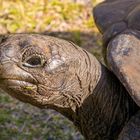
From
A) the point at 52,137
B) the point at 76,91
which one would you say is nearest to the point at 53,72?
the point at 76,91

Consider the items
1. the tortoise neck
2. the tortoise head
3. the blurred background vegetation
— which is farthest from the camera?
the blurred background vegetation

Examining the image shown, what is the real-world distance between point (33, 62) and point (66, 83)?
17cm

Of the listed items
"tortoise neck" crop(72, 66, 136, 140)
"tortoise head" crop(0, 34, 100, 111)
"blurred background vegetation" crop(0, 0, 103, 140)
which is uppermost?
"tortoise head" crop(0, 34, 100, 111)

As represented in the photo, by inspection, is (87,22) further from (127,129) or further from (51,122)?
(127,129)

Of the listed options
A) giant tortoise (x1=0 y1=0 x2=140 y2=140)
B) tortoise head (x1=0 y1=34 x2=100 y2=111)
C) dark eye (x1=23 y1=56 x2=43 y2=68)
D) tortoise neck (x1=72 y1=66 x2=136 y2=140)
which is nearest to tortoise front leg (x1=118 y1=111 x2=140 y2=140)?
giant tortoise (x1=0 y1=0 x2=140 y2=140)

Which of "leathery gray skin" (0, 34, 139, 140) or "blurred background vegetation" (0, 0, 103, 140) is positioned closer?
"leathery gray skin" (0, 34, 139, 140)

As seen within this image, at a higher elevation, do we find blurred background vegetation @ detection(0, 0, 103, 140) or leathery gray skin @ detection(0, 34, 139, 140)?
leathery gray skin @ detection(0, 34, 139, 140)

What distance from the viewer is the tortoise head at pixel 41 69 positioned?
191 centimetres

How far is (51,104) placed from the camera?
2.05 metres

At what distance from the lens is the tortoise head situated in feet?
6.25

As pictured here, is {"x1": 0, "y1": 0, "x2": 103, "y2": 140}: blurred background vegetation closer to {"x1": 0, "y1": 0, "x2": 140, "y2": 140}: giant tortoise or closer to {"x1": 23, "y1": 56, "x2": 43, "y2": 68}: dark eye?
{"x1": 0, "y1": 0, "x2": 140, "y2": 140}: giant tortoise

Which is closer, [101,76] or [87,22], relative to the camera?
[101,76]

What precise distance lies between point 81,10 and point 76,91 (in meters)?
2.39

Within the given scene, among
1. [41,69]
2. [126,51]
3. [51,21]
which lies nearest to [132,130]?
[126,51]
